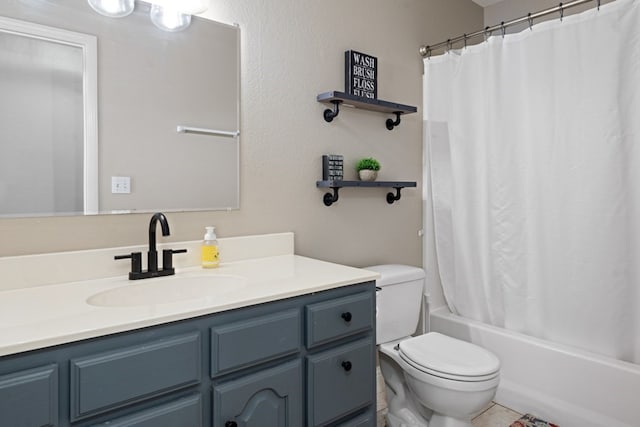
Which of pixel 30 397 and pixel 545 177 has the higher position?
pixel 545 177

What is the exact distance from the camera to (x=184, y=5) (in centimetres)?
158

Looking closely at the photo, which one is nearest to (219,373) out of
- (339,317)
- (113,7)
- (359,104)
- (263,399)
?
(263,399)

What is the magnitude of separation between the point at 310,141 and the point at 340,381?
3.61 feet

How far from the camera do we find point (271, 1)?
183cm

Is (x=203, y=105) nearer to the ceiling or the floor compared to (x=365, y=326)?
nearer to the ceiling

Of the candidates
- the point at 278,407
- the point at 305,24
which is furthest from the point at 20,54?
the point at 278,407

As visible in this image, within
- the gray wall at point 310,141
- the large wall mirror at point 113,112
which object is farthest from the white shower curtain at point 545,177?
the large wall mirror at point 113,112

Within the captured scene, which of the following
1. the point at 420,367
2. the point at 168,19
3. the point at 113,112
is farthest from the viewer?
the point at 420,367

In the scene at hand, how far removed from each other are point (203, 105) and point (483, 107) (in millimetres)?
1457

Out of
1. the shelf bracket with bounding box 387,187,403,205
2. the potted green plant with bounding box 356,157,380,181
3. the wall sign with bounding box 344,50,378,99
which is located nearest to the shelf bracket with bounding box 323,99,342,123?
the wall sign with bounding box 344,50,378,99

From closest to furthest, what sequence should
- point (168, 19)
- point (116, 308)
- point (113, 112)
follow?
point (116, 308)
point (113, 112)
point (168, 19)

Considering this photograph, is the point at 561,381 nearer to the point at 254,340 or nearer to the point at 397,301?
the point at 397,301

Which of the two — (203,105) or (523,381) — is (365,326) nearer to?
(203,105)

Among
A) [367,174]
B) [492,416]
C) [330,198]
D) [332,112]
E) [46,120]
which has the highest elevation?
[332,112]
